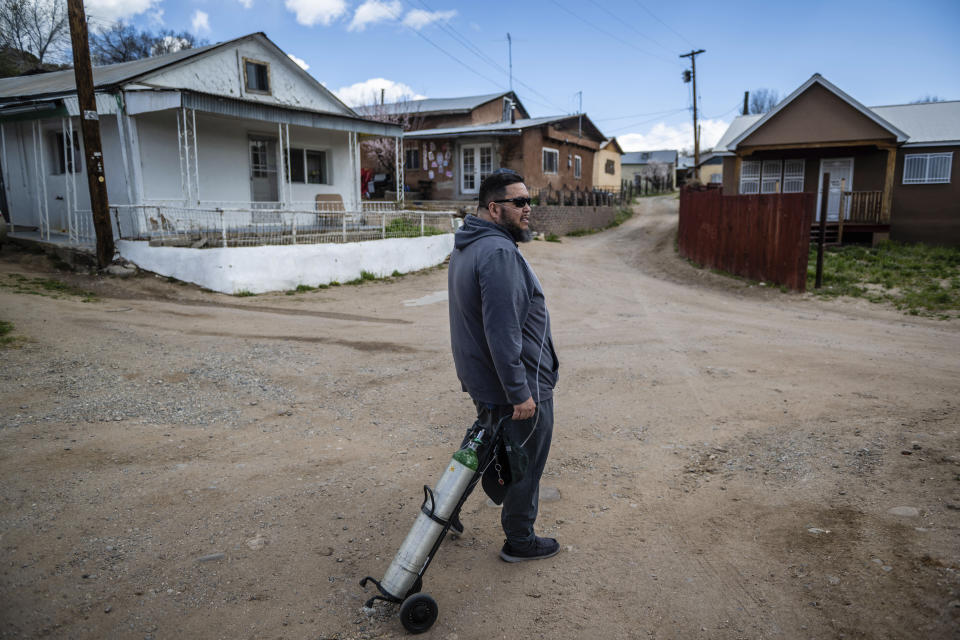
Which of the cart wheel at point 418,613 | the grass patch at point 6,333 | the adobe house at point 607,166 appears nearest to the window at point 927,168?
the adobe house at point 607,166

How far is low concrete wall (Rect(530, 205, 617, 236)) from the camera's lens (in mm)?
22875

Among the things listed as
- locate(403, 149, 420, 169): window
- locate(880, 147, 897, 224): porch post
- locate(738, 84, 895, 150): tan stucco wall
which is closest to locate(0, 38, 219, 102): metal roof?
locate(403, 149, 420, 169): window

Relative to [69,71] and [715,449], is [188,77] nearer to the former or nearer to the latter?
[69,71]

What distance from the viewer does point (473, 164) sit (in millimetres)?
25906

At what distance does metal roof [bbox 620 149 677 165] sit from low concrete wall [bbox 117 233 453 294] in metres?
58.9

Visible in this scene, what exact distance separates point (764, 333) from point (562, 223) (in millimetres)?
15401

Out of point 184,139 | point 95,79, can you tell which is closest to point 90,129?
point 184,139

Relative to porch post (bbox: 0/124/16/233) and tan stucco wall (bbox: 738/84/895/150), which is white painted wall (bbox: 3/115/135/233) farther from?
tan stucco wall (bbox: 738/84/895/150)

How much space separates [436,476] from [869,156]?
22065 millimetres

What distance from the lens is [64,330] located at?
7.80m

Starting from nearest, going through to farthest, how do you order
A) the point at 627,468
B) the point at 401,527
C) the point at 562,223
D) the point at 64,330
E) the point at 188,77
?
the point at 401,527 < the point at 627,468 < the point at 64,330 < the point at 188,77 < the point at 562,223

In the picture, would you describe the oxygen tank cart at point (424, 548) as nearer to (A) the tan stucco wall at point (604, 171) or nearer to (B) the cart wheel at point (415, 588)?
(B) the cart wheel at point (415, 588)

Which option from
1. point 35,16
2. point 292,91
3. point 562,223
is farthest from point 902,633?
point 35,16

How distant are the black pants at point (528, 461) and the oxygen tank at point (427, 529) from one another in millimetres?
257
